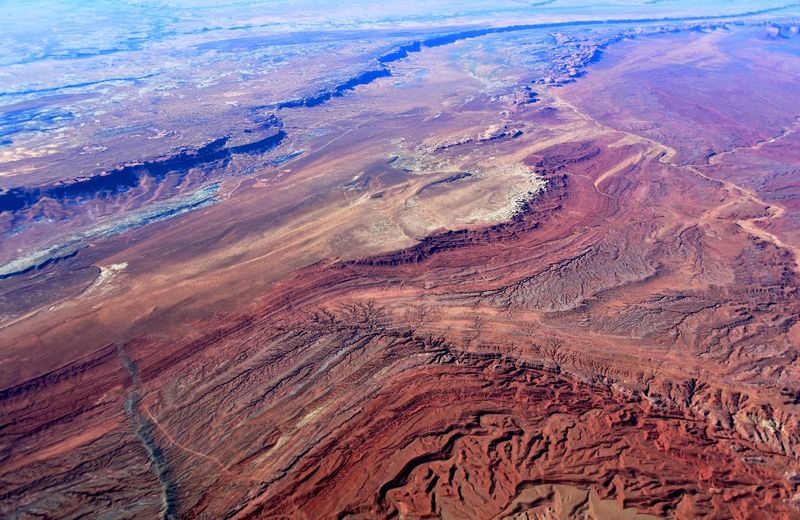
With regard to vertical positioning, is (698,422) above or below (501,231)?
below

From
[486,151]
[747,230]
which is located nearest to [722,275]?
[747,230]

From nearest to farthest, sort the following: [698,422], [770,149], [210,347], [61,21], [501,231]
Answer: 1. [698,422]
2. [210,347]
3. [501,231]
4. [770,149]
5. [61,21]

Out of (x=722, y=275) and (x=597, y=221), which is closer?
(x=722, y=275)

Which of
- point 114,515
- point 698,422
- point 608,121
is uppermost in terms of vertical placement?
point 608,121

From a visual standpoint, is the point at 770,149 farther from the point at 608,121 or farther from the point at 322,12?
the point at 322,12

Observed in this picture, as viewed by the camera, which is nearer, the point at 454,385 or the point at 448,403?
the point at 448,403

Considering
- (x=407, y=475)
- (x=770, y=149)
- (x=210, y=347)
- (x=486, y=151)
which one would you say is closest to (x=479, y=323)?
(x=407, y=475)

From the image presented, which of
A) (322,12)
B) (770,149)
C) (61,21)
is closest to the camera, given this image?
(770,149)

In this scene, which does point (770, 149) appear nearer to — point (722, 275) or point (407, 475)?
point (722, 275)
